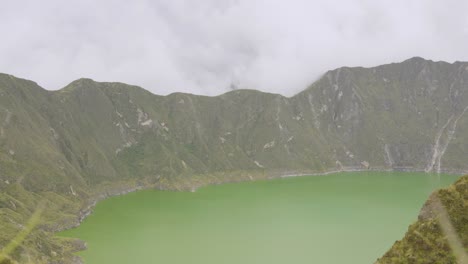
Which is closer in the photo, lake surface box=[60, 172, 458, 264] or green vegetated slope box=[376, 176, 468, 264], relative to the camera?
green vegetated slope box=[376, 176, 468, 264]

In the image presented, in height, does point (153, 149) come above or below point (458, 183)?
above

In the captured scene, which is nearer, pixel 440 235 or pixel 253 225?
pixel 440 235

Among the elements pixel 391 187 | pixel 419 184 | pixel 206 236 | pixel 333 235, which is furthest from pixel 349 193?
pixel 206 236

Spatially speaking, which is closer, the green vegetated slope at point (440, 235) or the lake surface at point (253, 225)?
the green vegetated slope at point (440, 235)

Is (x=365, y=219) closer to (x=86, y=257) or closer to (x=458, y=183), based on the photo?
(x=86, y=257)

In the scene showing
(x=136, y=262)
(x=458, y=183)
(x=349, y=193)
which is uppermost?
(x=349, y=193)
